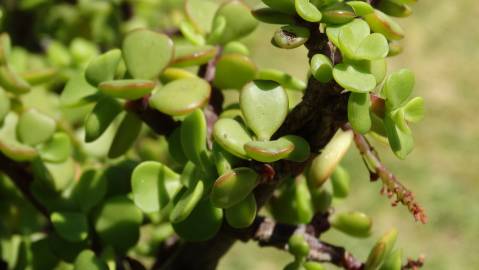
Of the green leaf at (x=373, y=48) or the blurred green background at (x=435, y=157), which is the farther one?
the blurred green background at (x=435, y=157)

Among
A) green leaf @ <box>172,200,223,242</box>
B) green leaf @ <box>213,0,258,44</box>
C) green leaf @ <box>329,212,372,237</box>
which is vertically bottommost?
green leaf @ <box>329,212,372,237</box>

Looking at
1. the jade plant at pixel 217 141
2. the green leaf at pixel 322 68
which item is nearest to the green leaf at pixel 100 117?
the jade plant at pixel 217 141

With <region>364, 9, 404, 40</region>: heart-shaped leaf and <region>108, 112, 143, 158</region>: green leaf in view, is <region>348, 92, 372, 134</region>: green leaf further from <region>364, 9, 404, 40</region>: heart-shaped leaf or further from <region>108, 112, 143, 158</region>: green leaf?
<region>108, 112, 143, 158</region>: green leaf

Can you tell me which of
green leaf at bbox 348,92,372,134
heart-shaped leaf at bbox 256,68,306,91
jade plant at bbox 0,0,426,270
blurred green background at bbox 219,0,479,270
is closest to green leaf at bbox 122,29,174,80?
jade plant at bbox 0,0,426,270

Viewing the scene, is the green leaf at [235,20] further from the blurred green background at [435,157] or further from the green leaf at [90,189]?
the blurred green background at [435,157]

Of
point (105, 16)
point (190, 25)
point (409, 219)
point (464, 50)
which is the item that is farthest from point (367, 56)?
point (464, 50)

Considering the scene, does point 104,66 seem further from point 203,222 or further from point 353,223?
point 353,223
